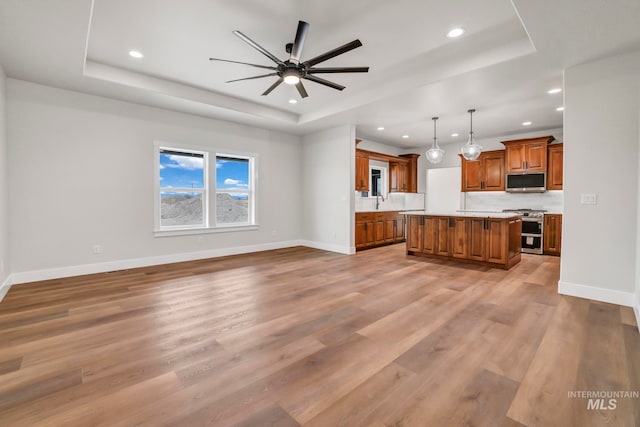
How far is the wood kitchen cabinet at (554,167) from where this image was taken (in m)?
6.17

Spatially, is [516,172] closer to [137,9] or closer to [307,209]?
[307,209]

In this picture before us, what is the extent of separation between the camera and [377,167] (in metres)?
8.32

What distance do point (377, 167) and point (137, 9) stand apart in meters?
6.51

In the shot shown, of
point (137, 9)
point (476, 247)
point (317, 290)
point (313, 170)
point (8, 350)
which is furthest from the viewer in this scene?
point (313, 170)

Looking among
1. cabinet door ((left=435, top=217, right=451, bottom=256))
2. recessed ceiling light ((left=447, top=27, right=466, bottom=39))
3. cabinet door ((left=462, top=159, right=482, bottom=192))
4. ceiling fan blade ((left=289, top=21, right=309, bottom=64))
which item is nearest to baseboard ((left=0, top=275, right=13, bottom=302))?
ceiling fan blade ((left=289, top=21, right=309, bottom=64))

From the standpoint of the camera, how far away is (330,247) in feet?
22.0

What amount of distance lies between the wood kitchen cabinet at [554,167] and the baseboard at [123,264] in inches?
248

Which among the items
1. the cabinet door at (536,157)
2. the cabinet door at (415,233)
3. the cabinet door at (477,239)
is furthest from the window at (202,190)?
the cabinet door at (536,157)

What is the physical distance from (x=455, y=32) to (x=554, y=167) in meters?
4.84

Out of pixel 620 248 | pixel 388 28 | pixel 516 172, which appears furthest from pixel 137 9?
pixel 516 172

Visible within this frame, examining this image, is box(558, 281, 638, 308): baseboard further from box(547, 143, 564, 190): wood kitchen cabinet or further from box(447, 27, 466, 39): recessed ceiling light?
box(547, 143, 564, 190): wood kitchen cabinet

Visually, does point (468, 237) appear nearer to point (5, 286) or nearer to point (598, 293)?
point (598, 293)

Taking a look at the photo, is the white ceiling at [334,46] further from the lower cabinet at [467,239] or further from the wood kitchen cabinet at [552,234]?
the wood kitchen cabinet at [552,234]

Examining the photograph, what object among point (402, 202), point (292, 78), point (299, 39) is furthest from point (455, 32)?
point (402, 202)
